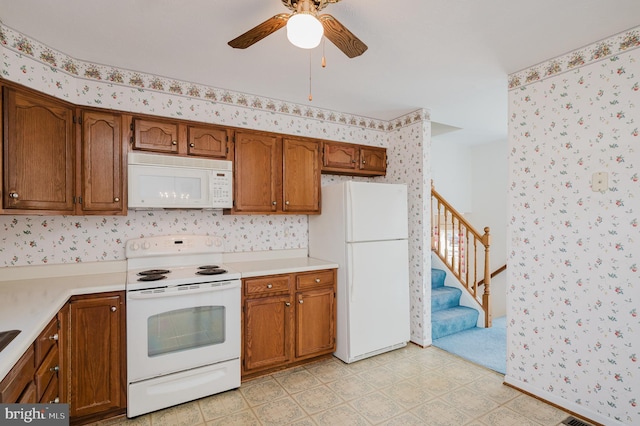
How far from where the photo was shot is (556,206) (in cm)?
241

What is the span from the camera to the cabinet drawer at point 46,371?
1554 millimetres

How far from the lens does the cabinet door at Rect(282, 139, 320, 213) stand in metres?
3.22

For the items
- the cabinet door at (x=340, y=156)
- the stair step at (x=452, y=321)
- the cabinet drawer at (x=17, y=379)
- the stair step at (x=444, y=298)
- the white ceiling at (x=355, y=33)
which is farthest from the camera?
the stair step at (x=444, y=298)

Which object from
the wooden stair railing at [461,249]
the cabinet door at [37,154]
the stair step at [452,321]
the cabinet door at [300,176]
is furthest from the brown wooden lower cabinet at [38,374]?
the wooden stair railing at [461,249]

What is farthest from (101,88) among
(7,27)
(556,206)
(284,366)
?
(556,206)

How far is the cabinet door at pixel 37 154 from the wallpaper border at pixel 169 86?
239 millimetres

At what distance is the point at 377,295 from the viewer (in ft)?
10.6

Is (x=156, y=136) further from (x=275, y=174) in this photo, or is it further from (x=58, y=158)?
(x=275, y=174)

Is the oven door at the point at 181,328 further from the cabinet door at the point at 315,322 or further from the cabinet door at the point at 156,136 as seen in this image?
the cabinet door at the point at 156,136

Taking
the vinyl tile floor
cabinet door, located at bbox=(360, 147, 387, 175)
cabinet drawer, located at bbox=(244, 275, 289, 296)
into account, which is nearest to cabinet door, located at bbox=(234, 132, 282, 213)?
cabinet drawer, located at bbox=(244, 275, 289, 296)

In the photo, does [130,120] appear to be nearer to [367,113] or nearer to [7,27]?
[7,27]

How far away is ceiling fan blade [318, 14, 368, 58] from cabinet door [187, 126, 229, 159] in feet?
4.87

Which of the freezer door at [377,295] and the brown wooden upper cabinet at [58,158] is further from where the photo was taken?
the freezer door at [377,295]

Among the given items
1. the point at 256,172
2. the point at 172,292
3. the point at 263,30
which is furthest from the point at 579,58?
the point at 172,292
